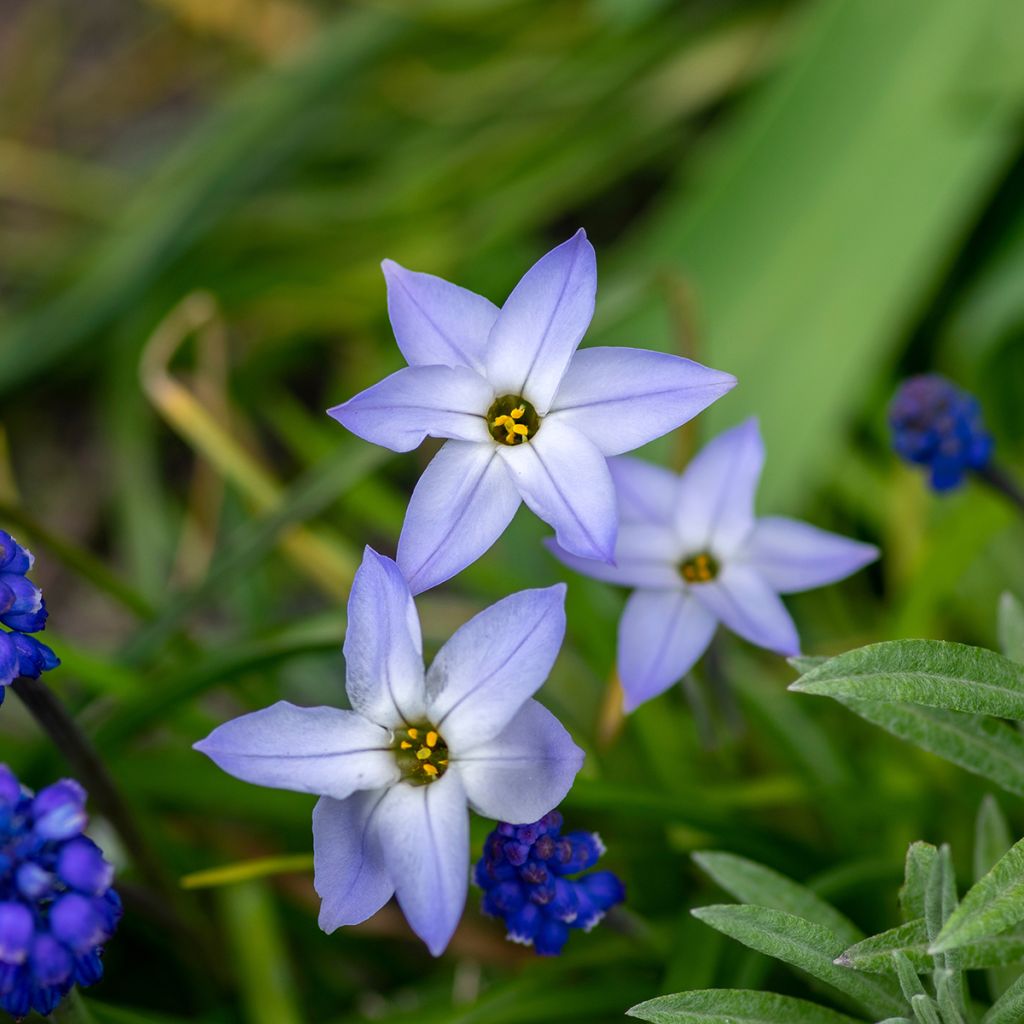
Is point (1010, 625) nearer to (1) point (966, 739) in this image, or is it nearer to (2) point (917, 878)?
(1) point (966, 739)

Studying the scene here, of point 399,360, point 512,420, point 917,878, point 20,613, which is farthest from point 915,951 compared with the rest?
point 399,360

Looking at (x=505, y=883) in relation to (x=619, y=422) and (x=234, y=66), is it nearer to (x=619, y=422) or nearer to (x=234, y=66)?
(x=619, y=422)

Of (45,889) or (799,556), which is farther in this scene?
(799,556)

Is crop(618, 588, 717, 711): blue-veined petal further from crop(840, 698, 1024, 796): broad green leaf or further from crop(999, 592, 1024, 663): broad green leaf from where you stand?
crop(999, 592, 1024, 663): broad green leaf

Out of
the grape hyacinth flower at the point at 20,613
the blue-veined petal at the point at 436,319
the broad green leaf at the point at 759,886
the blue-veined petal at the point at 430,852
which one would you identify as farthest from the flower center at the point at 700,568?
the grape hyacinth flower at the point at 20,613

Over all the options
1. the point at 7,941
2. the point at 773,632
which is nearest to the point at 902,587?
the point at 773,632

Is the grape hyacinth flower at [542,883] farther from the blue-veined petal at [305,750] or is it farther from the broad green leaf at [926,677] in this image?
the broad green leaf at [926,677]
